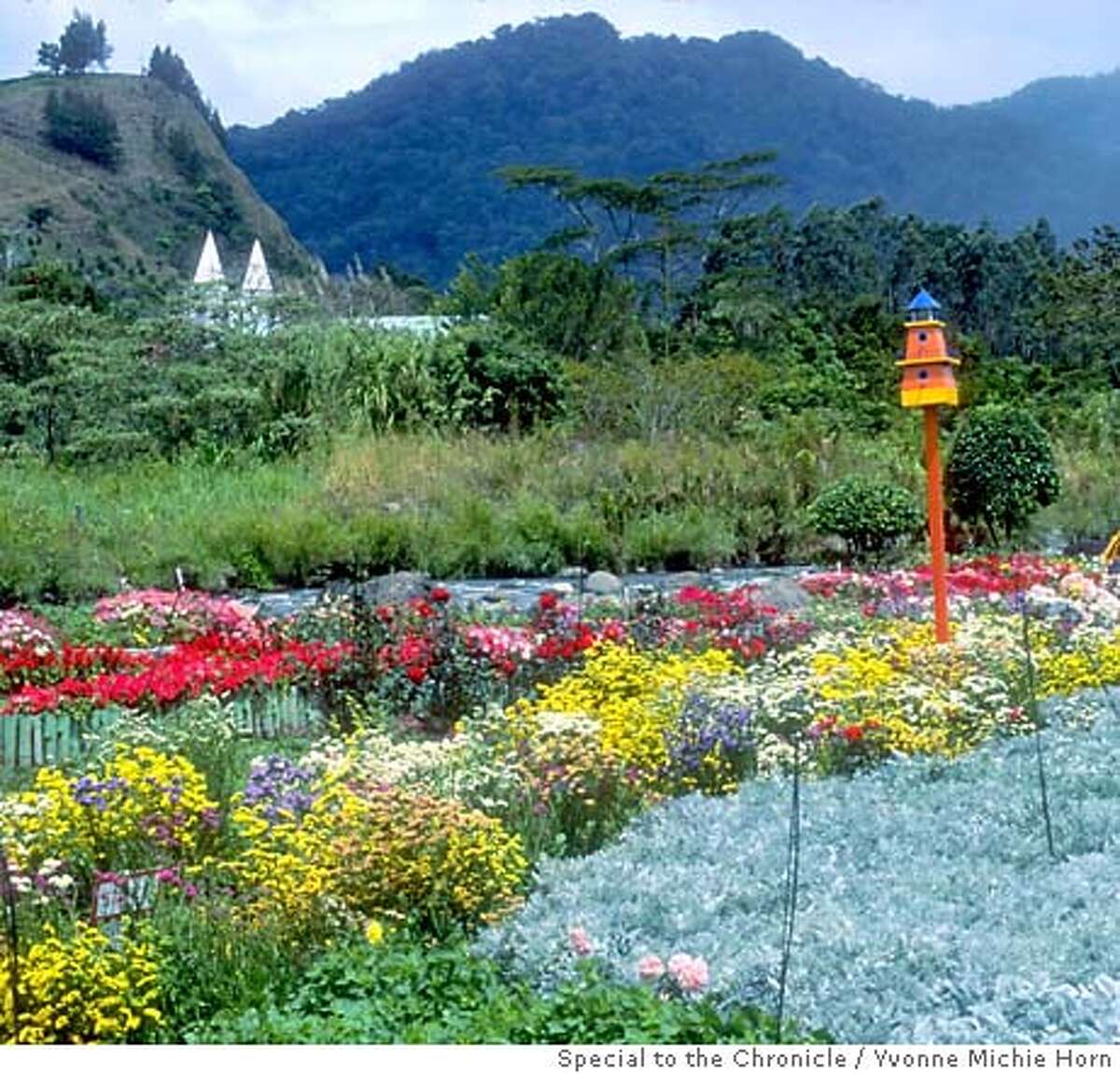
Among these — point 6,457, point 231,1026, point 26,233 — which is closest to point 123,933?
point 231,1026

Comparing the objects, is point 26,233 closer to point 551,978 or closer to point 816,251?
point 816,251

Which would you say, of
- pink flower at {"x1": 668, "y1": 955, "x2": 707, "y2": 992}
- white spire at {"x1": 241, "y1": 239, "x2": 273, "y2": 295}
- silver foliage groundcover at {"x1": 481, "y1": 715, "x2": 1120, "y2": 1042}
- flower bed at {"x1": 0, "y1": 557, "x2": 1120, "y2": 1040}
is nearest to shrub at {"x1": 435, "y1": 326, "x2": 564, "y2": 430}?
white spire at {"x1": 241, "y1": 239, "x2": 273, "y2": 295}

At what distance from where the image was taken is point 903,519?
9688mm

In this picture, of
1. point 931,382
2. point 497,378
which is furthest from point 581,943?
point 497,378

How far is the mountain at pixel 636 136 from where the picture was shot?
→ 203 inches

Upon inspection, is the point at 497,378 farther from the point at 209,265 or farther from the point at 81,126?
the point at 81,126

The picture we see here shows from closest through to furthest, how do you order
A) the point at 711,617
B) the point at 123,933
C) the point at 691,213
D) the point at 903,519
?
the point at 123,933 < the point at 711,617 < the point at 691,213 < the point at 903,519

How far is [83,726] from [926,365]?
3176 millimetres

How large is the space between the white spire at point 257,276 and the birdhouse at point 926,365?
3081 millimetres

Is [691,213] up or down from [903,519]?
up

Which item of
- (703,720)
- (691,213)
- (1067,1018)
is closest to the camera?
(1067,1018)

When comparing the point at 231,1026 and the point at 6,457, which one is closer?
the point at 231,1026

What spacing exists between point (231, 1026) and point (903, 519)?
7516mm

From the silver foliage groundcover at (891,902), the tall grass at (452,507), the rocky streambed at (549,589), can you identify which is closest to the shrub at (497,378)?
the tall grass at (452,507)
